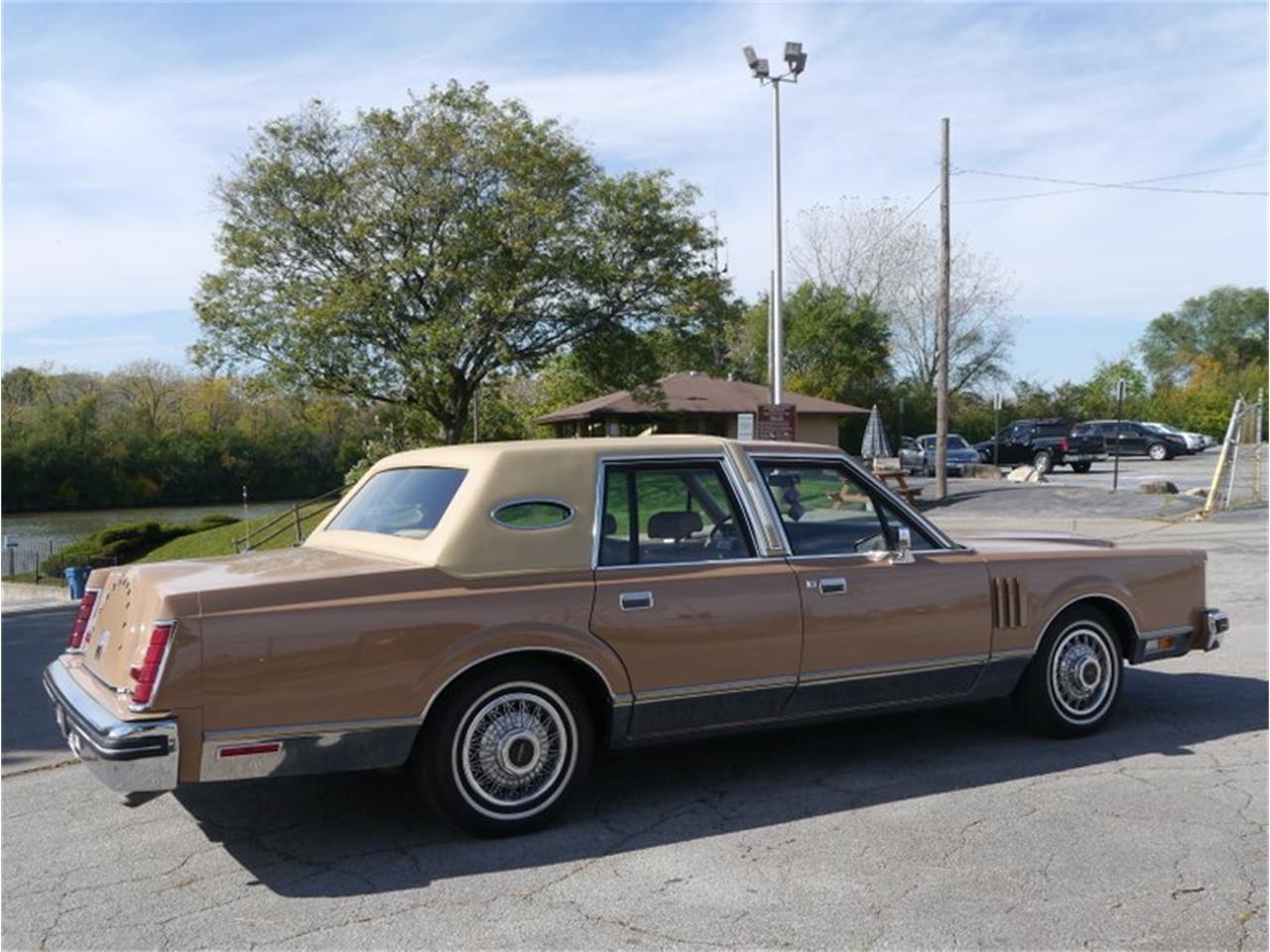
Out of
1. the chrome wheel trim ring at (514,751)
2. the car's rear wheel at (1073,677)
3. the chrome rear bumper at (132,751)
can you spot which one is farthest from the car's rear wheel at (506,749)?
the car's rear wheel at (1073,677)

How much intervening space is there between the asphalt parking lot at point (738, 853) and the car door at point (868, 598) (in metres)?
0.44

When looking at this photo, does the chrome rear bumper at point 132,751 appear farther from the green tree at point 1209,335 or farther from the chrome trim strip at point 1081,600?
the green tree at point 1209,335

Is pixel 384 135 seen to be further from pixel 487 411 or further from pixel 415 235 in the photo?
pixel 487 411

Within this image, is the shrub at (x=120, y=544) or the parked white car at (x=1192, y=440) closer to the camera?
the shrub at (x=120, y=544)

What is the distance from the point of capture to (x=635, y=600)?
16.8 feet

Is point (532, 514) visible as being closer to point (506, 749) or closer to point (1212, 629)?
point (506, 749)

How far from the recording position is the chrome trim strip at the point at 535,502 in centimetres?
510

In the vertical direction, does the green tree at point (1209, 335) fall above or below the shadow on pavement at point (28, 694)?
above

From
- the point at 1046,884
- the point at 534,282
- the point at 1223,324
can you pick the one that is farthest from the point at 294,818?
the point at 1223,324

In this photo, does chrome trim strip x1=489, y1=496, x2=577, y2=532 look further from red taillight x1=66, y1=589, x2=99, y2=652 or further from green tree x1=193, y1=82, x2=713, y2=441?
green tree x1=193, y1=82, x2=713, y2=441

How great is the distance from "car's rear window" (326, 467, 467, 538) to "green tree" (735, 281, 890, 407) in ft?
170

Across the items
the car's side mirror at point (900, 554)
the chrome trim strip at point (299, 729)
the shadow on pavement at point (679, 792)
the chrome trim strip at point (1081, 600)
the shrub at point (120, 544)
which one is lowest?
the shrub at point (120, 544)

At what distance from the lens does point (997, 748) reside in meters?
6.12

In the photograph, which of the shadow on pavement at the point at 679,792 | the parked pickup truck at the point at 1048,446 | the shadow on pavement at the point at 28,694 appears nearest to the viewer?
the shadow on pavement at the point at 679,792
